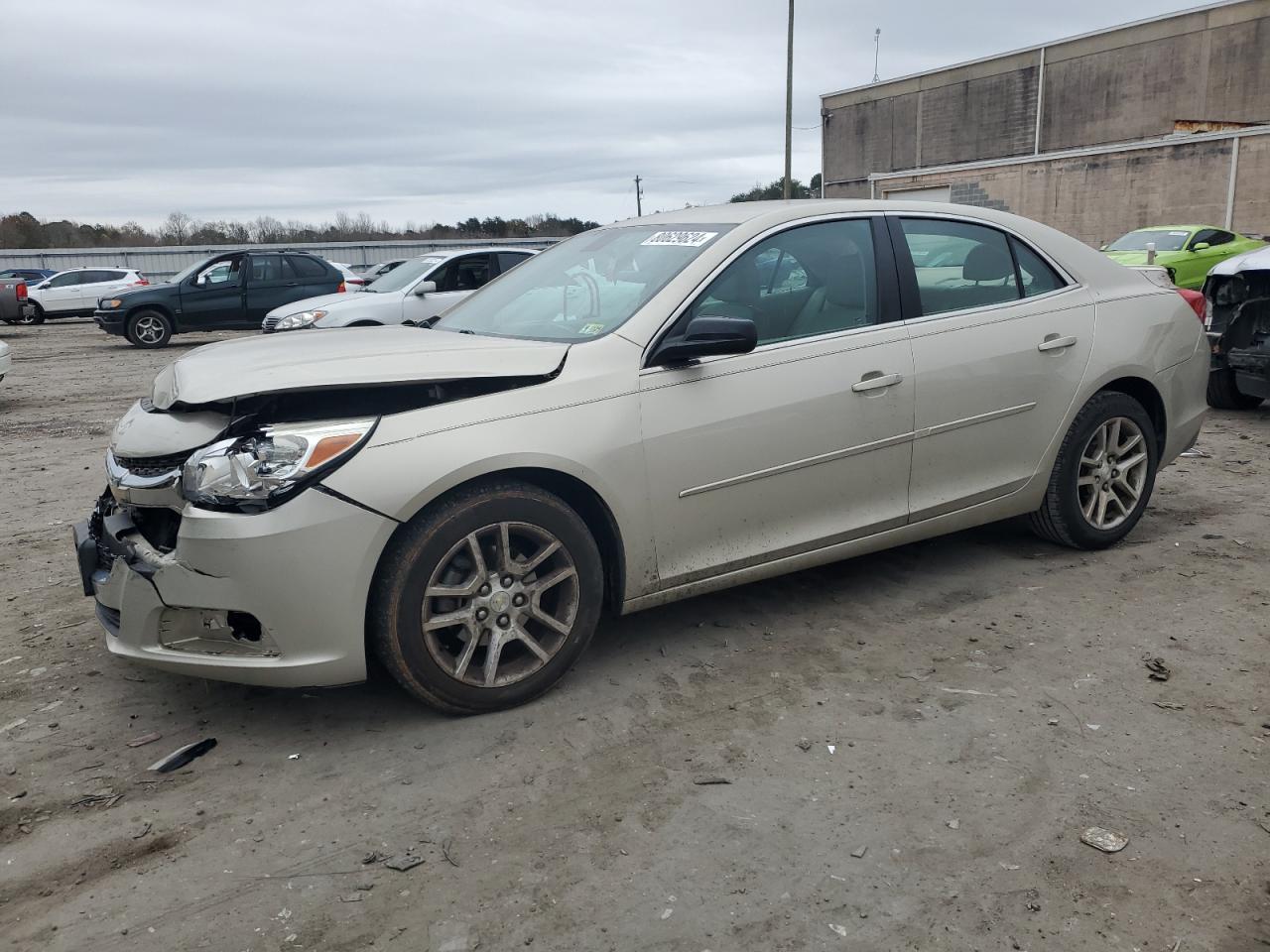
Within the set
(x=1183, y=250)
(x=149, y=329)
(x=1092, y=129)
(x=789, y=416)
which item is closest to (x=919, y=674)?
(x=789, y=416)

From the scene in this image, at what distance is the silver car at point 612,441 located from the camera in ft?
10.2

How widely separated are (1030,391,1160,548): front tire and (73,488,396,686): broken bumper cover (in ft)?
10.5

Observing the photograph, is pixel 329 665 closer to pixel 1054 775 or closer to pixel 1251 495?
pixel 1054 775

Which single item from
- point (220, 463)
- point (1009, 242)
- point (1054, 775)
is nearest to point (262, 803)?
point (220, 463)

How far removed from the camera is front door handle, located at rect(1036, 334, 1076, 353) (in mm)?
4525

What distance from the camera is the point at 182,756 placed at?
10.6ft

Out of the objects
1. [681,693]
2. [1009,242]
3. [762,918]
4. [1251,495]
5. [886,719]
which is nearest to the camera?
[762,918]

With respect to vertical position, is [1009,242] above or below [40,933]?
above

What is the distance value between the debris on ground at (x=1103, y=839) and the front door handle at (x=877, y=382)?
1841mm

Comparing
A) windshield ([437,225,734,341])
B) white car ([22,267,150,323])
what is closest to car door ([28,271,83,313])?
white car ([22,267,150,323])

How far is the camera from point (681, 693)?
361 centimetres

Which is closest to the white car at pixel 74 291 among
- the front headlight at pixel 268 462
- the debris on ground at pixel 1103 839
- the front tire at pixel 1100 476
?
the front headlight at pixel 268 462

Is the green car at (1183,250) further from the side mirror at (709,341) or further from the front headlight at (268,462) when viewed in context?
the front headlight at (268,462)

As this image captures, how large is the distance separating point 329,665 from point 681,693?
3.98 feet
